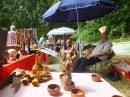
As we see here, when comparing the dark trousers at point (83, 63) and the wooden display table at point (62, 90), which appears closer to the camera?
the wooden display table at point (62, 90)

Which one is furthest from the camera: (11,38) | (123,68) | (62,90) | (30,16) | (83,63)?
(30,16)

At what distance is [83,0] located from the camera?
8.39 ft

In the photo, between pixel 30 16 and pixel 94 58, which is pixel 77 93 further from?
pixel 30 16

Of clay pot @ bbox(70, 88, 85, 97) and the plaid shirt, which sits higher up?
the plaid shirt

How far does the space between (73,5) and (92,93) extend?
1768 millimetres

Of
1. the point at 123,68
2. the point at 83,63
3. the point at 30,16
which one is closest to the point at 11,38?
the point at 83,63

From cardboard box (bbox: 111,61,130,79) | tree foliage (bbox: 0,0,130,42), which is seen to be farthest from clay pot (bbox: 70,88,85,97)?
tree foliage (bbox: 0,0,130,42)

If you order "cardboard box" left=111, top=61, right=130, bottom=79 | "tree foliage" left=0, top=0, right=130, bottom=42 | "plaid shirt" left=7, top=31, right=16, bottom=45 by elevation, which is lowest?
"cardboard box" left=111, top=61, right=130, bottom=79

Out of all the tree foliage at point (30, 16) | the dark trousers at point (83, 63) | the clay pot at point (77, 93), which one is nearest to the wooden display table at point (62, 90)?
the clay pot at point (77, 93)

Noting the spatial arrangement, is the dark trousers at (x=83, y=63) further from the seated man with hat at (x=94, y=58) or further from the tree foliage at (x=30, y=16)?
the tree foliage at (x=30, y=16)

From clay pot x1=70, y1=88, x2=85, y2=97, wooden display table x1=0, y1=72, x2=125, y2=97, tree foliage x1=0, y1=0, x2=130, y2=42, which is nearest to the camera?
clay pot x1=70, y1=88, x2=85, y2=97

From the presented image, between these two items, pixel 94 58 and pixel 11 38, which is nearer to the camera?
pixel 94 58

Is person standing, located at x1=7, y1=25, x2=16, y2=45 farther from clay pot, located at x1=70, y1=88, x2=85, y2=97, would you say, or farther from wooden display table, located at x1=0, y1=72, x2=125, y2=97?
clay pot, located at x1=70, y1=88, x2=85, y2=97

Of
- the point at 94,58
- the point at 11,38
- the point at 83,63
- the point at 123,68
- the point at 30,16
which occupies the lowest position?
the point at 123,68
